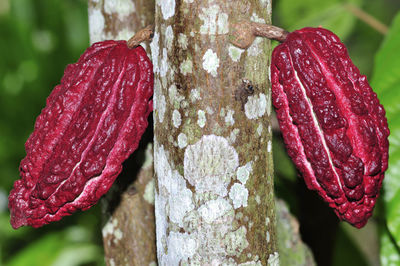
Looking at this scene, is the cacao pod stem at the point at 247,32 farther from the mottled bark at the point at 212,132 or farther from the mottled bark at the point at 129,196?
the mottled bark at the point at 129,196

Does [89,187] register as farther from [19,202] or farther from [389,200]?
[389,200]

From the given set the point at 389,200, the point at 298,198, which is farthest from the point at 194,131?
the point at 298,198

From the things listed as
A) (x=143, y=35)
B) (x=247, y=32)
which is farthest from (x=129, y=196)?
(x=247, y=32)

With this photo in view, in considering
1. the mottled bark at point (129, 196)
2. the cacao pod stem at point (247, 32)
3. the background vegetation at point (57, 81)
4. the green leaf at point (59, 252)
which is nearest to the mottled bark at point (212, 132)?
the cacao pod stem at point (247, 32)

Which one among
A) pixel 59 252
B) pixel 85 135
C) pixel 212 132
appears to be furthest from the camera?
pixel 59 252

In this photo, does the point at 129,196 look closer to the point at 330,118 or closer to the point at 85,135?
the point at 85,135
